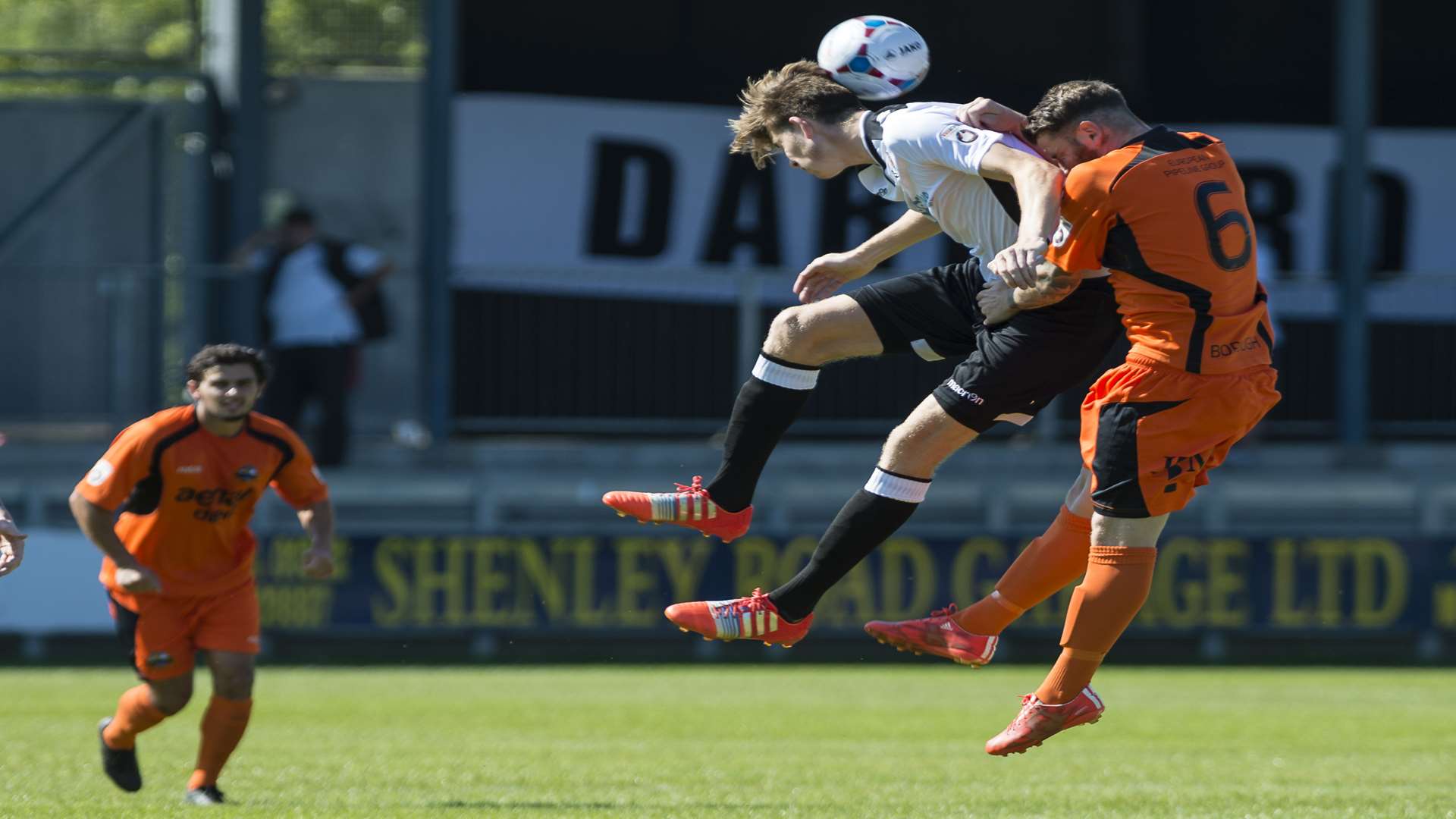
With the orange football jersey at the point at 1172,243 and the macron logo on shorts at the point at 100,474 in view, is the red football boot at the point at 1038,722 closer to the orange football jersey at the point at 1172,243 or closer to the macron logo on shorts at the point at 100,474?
the orange football jersey at the point at 1172,243

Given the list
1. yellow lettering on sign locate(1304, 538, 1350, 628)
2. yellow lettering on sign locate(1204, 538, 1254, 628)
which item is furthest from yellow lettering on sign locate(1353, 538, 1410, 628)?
yellow lettering on sign locate(1204, 538, 1254, 628)

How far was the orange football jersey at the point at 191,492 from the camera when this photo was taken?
9.44 m

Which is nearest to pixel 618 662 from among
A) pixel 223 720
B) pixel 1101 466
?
pixel 223 720

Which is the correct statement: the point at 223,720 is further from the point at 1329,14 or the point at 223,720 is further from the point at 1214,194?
the point at 1329,14

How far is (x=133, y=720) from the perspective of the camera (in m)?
9.71

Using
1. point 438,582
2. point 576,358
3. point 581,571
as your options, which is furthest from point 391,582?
point 576,358

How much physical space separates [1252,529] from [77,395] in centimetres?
861

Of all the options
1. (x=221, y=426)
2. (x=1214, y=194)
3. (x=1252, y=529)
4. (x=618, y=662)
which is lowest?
(x=618, y=662)

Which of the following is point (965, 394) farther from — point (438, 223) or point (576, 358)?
point (438, 223)

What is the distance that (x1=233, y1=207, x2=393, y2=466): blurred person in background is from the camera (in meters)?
16.2

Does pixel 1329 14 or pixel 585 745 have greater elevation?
pixel 1329 14

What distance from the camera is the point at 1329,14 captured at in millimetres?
19500

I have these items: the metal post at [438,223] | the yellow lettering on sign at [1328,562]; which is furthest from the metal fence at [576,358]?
the yellow lettering on sign at [1328,562]

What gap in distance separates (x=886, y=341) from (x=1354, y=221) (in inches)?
459
